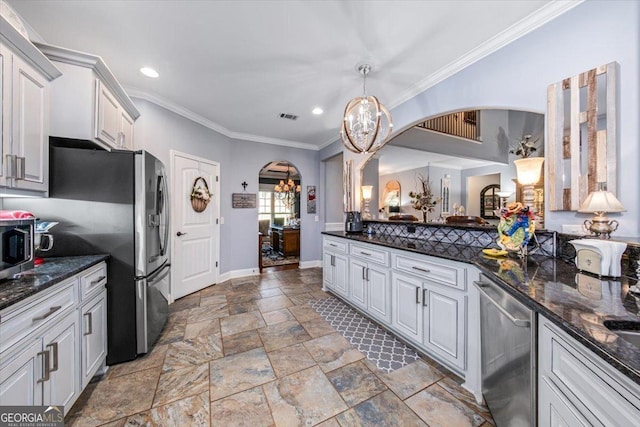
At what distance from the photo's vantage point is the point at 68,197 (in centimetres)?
176

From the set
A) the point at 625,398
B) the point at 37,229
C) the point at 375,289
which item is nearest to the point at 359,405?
the point at 375,289

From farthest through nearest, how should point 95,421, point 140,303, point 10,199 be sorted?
point 140,303, point 10,199, point 95,421

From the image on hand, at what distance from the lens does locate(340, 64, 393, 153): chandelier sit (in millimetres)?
2240

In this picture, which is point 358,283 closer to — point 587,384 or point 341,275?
point 341,275

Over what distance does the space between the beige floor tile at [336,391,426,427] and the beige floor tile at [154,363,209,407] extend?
1016mm

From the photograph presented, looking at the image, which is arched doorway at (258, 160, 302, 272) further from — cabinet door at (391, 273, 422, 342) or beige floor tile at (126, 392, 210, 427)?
beige floor tile at (126, 392, 210, 427)

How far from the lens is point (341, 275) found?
310 centimetres

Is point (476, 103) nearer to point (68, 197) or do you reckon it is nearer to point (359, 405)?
point (359, 405)

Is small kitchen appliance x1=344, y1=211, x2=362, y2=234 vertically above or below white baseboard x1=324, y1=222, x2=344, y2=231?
above

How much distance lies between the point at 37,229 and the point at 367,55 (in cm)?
288

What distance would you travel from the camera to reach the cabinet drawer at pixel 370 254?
7.67ft

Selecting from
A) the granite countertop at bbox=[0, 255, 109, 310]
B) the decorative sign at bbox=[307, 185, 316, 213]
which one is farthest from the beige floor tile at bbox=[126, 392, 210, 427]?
the decorative sign at bbox=[307, 185, 316, 213]

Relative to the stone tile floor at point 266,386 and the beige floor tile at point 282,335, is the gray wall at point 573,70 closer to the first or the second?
the stone tile floor at point 266,386

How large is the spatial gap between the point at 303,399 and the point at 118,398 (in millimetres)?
1234
